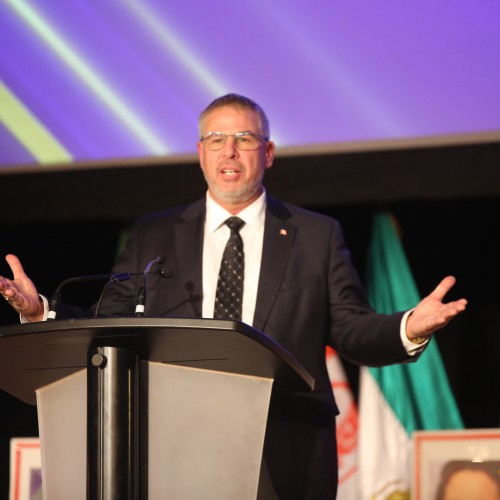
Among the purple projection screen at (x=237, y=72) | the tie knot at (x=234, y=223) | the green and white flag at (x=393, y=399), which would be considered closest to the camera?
the tie knot at (x=234, y=223)

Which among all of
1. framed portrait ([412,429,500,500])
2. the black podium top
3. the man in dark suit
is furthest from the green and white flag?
the black podium top

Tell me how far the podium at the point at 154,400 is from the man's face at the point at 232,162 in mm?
970

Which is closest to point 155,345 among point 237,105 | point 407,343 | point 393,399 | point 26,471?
point 407,343

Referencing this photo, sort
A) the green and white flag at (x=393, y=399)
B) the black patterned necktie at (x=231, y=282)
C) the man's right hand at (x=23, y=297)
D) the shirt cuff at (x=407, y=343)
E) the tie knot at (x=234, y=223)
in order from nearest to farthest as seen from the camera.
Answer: the man's right hand at (x=23, y=297)
the shirt cuff at (x=407, y=343)
the black patterned necktie at (x=231, y=282)
the tie knot at (x=234, y=223)
the green and white flag at (x=393, y=399)

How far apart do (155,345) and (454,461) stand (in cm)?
201

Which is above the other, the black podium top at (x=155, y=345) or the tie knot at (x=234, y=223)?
the tie knot at (x=234, y=223)

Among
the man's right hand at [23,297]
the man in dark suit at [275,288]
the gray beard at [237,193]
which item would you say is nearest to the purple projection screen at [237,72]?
the man in dark suit at [275,288]

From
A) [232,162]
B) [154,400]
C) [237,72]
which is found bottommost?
[154,400]

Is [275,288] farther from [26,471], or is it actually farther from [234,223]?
[26,471]

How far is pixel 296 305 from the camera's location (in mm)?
2486

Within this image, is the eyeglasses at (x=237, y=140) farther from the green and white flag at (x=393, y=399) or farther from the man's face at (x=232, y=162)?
the green and white flag at (x=393, y=399)

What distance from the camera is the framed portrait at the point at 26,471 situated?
359cm

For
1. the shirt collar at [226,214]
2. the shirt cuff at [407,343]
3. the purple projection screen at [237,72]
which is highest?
the purple projection screen at [237,72]

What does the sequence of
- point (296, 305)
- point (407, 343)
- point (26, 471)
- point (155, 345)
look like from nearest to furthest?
point (155, 345) → point (407, 343) → point (296, 305) → point (26, 471)
